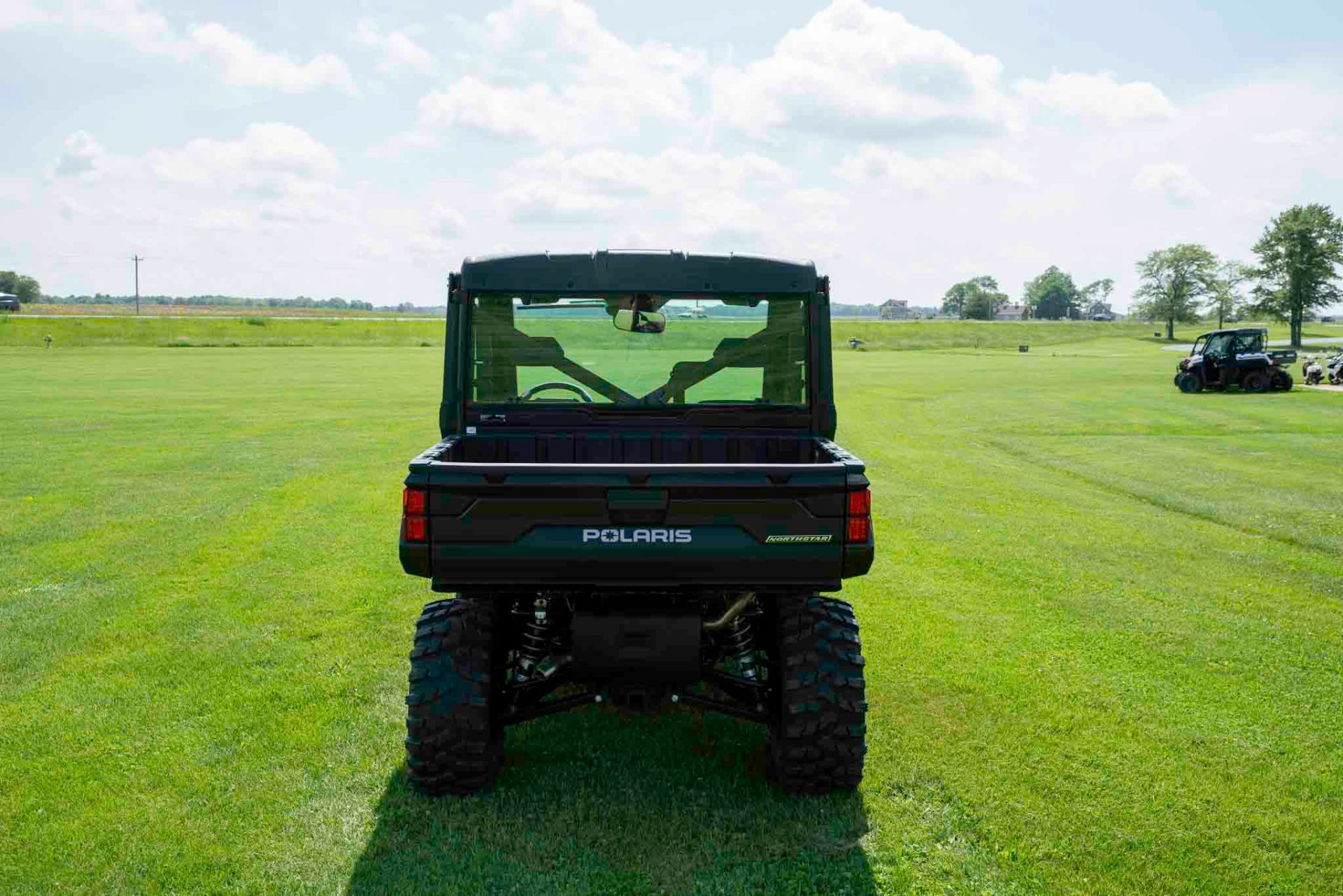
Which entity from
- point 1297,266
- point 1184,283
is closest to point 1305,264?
point 1297,266

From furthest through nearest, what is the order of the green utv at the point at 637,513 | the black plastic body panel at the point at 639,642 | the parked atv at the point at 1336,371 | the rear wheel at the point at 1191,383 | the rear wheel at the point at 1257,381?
1. the parked atv at the point at 1336,371
2. the rear wheel at the point at 1191,383
3. the rear wheel at the point at 1257,381
4. the black plastic body panel at the point at 639,642
5. the green utv at the point at 637,513

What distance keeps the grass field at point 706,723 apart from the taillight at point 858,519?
128cm

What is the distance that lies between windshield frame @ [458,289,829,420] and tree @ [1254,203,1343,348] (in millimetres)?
91609

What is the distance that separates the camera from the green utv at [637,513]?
4.06 m

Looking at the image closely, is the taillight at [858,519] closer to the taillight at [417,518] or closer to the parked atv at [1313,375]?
the taillight at [417,518]

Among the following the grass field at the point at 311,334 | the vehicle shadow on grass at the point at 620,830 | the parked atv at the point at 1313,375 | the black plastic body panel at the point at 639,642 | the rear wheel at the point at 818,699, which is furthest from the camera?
the grass field at the point at 311,334

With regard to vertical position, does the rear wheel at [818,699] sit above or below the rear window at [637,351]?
below

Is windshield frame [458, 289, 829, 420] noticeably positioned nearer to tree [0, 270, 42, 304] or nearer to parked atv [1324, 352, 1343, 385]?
parked atv [1324, 352, 1343, 385]

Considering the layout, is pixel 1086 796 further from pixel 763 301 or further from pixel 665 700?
pixel 763 301

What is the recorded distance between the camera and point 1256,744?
5355 millimetres

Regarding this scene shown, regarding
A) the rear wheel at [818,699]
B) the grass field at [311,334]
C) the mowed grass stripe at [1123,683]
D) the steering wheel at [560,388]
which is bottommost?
the mowed grass stripe at [1123,683]

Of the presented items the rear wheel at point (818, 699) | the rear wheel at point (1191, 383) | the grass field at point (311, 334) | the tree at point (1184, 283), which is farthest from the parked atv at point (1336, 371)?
the tree at point (1184, 283)

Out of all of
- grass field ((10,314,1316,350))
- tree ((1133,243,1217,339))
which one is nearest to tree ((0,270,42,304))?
grass field ((10,314,1316,350))

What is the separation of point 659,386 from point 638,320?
40cm
